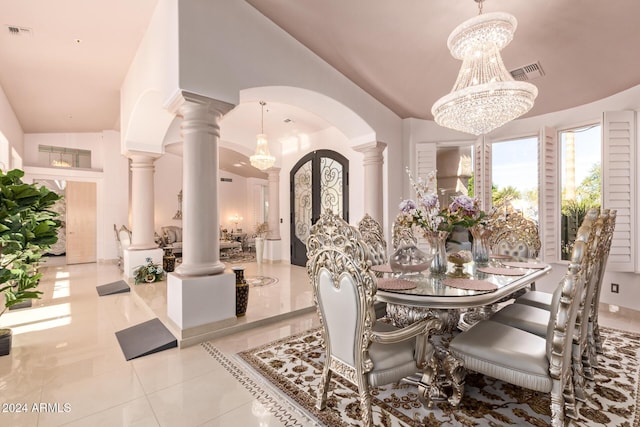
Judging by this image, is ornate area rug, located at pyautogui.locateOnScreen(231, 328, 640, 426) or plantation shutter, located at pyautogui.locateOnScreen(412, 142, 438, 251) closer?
ornate area rug, located at pyautogui.locateOnScreen(231, 328, 640, 426)

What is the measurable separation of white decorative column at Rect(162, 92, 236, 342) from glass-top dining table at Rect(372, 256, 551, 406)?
1678 millimetres

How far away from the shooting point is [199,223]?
2955mm

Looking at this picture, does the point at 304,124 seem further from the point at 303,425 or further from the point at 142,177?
the point at 303,425

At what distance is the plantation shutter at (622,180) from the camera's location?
3.59 m

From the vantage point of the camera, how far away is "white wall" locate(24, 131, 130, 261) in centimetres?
768

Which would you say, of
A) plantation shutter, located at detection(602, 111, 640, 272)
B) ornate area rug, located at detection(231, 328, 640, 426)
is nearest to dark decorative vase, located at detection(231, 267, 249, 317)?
ornate area rug, located at detection(231, 328, 640, 426)

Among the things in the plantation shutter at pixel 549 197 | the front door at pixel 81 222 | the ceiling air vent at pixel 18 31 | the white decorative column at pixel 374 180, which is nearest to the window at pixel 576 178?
the plantation shutter at pixel 549 197

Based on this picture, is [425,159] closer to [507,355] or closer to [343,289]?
[507,355]

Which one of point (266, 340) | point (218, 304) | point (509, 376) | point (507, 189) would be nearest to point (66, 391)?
point (218, 304)

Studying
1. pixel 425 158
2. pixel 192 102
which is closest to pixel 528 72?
pixel 425 158

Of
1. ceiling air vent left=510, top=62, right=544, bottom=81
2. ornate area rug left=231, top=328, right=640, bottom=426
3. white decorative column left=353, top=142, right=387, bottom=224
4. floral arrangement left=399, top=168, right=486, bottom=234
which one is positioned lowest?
ornate area rug left=231, top=328, right=640, bottom=426

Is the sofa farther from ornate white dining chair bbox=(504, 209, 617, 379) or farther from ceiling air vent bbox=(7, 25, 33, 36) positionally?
ornate white dining chair bbox=(504, 209, 617, 379)

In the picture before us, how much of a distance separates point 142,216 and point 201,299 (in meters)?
3.40

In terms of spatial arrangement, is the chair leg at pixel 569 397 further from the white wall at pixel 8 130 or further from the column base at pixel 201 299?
the white wall at pixel 8 130
